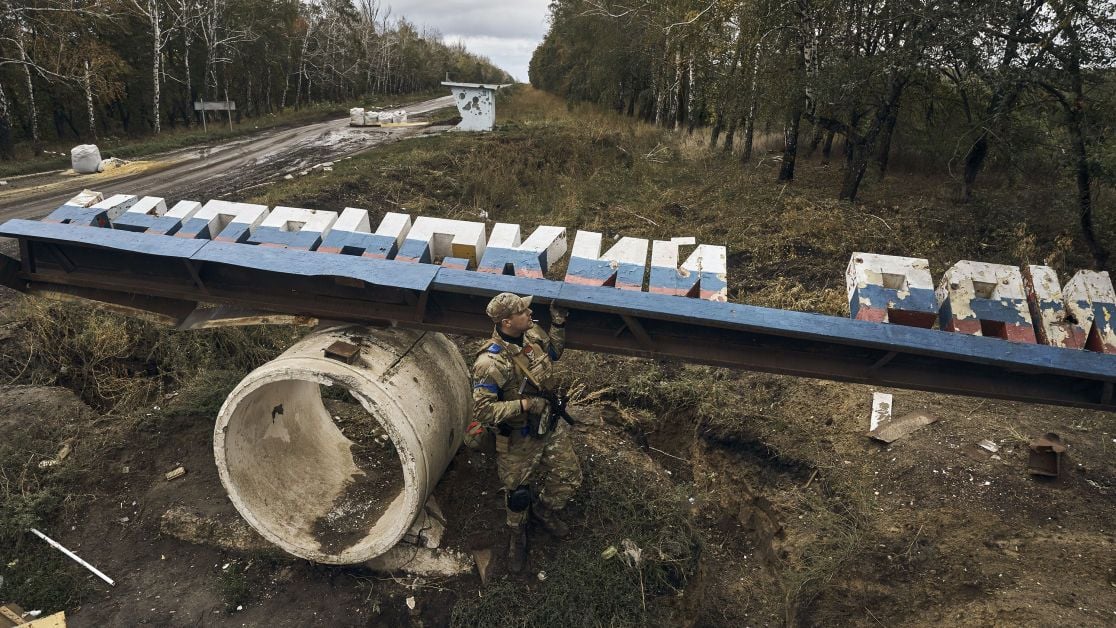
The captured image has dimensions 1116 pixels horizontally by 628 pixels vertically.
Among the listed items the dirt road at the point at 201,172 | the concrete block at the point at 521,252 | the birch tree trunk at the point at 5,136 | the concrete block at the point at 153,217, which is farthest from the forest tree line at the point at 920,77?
the birch tree trunk at the point at 5,136

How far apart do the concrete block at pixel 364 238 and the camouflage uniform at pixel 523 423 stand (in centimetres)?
119

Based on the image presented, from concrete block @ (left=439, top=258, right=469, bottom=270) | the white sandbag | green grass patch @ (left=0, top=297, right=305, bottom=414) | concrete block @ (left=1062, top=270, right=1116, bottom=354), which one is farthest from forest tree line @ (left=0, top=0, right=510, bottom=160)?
concrete block @ (left=1062, top=270, right=1116, bottom=354)

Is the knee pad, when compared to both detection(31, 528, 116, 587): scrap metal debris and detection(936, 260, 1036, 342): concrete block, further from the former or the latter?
detection(936, 260, 1036, 342): concrete block

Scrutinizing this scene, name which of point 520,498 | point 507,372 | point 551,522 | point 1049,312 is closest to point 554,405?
point 507,372

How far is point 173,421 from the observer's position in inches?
241

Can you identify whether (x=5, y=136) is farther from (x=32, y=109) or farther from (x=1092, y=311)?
(x=1092, y=311)

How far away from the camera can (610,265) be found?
15.2 ft

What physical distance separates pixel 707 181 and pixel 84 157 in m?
16.3

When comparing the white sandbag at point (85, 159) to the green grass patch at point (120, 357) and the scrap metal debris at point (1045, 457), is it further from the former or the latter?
the scrap metal debris at point (1045, 457)

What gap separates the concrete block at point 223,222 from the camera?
500 centimetres

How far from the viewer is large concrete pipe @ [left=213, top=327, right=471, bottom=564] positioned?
4332 mm

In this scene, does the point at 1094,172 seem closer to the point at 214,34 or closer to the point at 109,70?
the point at 109,70

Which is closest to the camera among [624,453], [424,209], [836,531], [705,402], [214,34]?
[836,531]

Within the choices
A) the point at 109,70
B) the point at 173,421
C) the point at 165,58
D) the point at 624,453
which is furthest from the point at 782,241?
the point at 165,58
